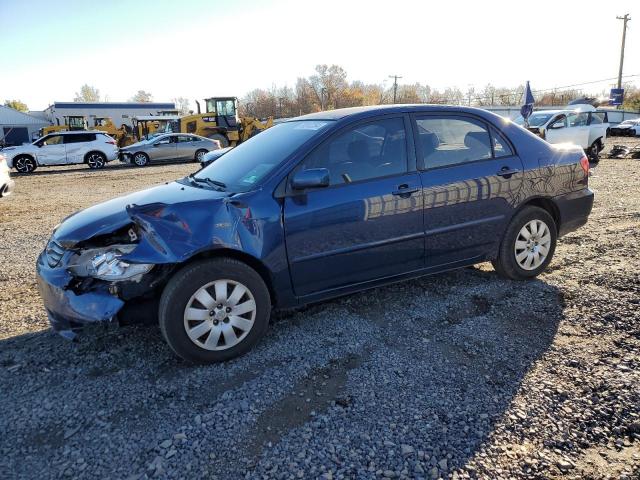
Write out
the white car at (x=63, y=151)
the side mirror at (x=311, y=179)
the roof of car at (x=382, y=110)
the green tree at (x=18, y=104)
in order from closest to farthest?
the side mirror at (x=311, y=179) < the roof of car at (x=382, y=110) < the white car at (x=63, y=151) < the green tree at (x=18, y=104)

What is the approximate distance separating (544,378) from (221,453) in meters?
2.02

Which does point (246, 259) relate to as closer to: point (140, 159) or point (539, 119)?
point (539, 119)

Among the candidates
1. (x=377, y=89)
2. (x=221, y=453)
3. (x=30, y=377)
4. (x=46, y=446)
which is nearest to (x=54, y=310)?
(x=30, y=377)

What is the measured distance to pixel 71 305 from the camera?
10.1ft

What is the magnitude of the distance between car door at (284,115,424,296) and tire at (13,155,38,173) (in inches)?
780

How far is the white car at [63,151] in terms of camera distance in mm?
19031

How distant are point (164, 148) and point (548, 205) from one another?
19.3 meters

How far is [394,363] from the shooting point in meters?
3.17

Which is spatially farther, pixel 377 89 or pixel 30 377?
pixel 377 89

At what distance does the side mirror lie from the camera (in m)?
3.26

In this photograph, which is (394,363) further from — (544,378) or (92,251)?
(92,251)

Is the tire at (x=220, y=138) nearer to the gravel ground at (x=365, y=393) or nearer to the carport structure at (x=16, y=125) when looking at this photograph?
the gravel ground at (x=365, y=393)

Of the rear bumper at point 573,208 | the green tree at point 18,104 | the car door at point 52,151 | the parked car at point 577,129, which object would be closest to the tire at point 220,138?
the car door at point 52,151

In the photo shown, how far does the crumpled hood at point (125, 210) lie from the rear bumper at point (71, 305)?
27 cm
